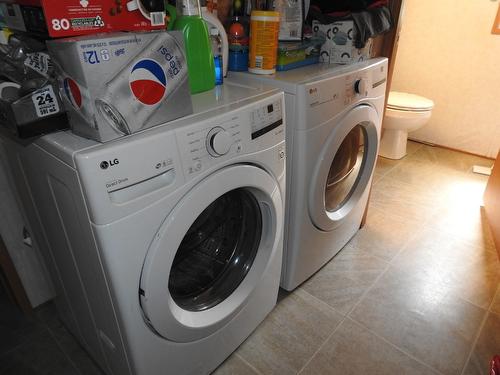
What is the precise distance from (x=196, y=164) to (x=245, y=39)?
0.62 meters

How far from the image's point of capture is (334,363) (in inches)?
44.1

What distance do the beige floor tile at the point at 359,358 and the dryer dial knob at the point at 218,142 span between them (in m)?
0.80

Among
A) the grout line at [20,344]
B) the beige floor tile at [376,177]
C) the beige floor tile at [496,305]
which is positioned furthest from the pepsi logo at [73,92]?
the beige floor tile at [376,177]

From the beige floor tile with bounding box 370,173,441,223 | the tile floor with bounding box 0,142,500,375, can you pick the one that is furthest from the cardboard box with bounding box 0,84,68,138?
Answer: the beige floor tile with bounding box 370,173,441,223

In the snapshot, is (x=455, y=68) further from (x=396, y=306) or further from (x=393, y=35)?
(x=396, y=306)

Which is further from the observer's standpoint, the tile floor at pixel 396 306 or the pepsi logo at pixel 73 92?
the tile floor at pixel 396 306

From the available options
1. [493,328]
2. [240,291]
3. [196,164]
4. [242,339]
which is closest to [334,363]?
[242,339]

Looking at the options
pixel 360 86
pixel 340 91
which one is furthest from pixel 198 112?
pixel 360 86

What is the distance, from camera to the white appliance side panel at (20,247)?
1069 mm

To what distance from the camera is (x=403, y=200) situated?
199 cm

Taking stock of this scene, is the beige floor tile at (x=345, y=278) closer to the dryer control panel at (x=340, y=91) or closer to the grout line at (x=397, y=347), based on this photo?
the grout line at (x=397, y=347)

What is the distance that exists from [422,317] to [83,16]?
4.56 feet

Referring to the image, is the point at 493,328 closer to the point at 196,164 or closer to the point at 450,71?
the point at 196,164

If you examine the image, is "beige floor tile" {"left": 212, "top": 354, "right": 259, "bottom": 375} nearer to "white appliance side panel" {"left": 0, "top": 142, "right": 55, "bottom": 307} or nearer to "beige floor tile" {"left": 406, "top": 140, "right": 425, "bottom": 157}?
"white appliance side panel" {"left": 0, "top": 142, "right": 55, "bottom": 307}
